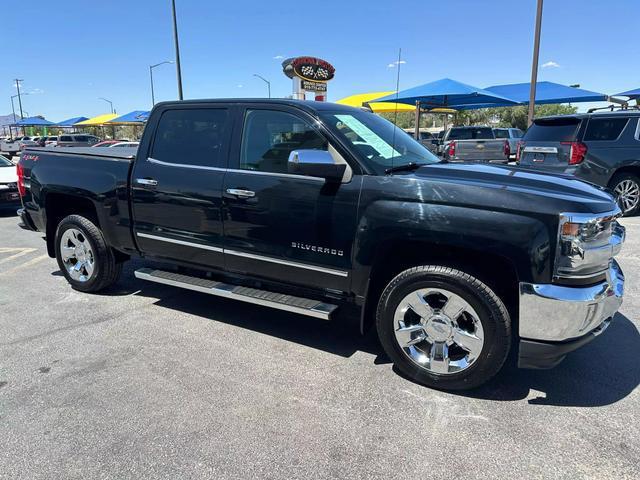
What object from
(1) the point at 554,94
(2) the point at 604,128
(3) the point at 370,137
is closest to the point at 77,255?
(3) the point at 370,137

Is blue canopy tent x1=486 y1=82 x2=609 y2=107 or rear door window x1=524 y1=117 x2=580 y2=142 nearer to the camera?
rear door window x1=524 y1=117 x2=580 y2=142

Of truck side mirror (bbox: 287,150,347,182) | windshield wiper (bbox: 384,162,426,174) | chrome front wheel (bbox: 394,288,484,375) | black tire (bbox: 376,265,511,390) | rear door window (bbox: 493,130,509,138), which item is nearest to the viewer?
black tire (bbox: 376,265,511,390)

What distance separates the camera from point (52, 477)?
2.36 m

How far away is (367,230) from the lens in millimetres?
3238

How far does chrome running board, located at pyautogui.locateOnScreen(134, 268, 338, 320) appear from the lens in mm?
3497

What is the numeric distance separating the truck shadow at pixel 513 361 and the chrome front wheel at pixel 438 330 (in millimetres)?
251

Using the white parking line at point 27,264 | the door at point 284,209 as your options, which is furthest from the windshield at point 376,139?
the white parking line at point 27,264

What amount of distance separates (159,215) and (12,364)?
1.60 m

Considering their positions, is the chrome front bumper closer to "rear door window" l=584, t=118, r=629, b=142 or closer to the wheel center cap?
the wheel center cap

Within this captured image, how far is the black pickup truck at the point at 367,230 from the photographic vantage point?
2.80m

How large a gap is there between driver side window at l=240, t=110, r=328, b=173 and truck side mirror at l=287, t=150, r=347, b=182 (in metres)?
0.28

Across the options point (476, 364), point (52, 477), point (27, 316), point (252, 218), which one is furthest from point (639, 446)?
point (27, 316)

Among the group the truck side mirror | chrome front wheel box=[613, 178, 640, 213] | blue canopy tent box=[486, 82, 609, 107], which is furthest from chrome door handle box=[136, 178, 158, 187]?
blue canopy tent box=[486, 82, 609, 107]

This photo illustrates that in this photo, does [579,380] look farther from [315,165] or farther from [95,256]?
[95,256]
